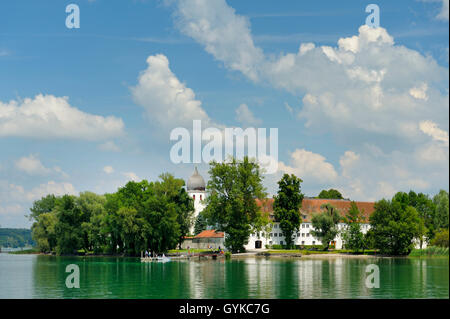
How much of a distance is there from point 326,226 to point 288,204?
8.23 m

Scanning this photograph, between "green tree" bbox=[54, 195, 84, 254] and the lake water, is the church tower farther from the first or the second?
the lake water

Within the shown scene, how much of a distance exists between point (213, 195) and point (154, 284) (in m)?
47.8

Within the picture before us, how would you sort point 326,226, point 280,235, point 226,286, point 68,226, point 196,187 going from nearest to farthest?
point 226,286 → point 326,226 → point 68,226 → point 280,235 → point 196,187

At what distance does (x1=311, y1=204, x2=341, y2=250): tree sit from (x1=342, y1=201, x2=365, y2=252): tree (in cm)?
182

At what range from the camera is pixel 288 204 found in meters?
99.8

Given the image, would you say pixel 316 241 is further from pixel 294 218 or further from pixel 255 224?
pixel 255 224

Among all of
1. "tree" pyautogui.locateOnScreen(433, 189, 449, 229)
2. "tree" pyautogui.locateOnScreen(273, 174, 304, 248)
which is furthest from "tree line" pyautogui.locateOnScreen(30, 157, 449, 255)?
"tree" pyautogui.locateOnScreen(433, 189, 449, 229)

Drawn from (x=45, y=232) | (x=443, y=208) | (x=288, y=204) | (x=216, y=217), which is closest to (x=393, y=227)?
(x=288, y=204)

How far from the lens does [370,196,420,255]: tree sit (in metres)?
79.0

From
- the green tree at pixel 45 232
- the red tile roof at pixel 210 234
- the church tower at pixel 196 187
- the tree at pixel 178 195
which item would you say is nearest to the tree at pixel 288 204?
the red tile roof at pixel 210 234

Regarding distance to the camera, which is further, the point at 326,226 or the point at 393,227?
the point at 326,226

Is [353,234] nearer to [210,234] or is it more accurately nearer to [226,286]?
[210,234]
